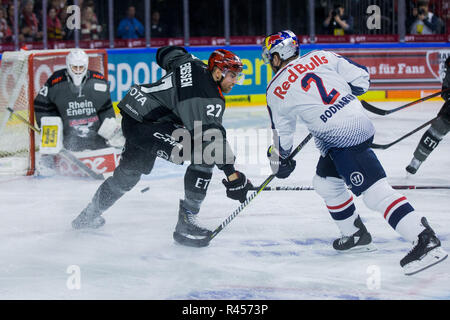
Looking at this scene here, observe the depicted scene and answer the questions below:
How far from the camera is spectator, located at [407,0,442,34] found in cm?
1144

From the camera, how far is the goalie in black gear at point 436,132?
237 inches

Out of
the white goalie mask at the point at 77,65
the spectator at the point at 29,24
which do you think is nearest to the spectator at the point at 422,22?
the spectator at the point at 29,24

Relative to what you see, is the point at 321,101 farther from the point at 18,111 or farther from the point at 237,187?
the point at 18,111

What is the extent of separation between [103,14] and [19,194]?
5.45m

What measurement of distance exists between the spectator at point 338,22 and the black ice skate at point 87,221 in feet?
24.3

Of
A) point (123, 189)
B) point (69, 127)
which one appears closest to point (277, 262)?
point (123, 189)

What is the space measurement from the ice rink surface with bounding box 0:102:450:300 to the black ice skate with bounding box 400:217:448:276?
3.3 inches

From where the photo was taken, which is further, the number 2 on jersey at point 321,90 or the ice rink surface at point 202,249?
the number 2 on jersey at point 321,90

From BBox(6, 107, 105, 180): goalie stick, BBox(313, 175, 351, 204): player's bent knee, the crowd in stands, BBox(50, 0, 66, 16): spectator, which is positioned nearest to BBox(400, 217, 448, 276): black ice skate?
BBox(313, 175, 351, 204): player's bent knee

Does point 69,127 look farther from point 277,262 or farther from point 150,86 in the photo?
point 277,262

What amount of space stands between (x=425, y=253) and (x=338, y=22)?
830cm

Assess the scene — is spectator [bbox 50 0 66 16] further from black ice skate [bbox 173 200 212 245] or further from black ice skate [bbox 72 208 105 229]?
black ice skate [bbox 173 200 212 245]

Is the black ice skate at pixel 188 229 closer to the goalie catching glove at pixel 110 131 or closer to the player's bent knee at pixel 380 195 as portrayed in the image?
the player's bent knee at pixel 380 195

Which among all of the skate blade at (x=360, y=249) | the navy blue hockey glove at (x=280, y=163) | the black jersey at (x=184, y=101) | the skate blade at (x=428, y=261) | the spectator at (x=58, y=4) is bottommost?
the skate blade at (x=360, y=249)
